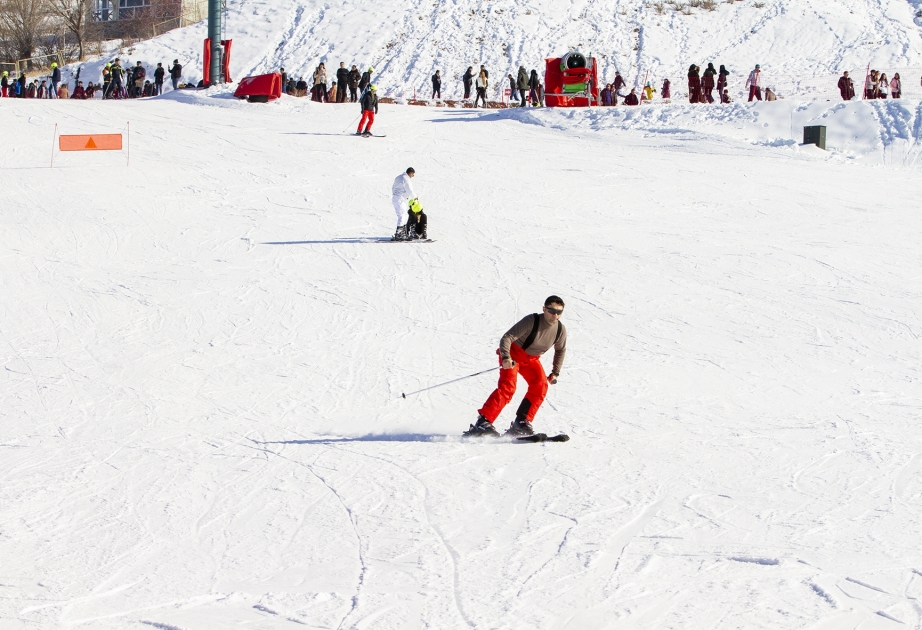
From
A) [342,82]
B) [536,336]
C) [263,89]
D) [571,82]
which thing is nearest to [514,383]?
[536,336]

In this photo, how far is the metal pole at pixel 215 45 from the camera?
103 ft

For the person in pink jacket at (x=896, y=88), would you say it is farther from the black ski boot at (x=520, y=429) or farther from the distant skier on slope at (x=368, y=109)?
the black ski boot at (x=520, y=429)

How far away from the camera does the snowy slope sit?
42062 mm

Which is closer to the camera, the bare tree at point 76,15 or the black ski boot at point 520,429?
the black ski boot at point 520,429

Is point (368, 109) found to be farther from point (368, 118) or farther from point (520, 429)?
point (520, 429)

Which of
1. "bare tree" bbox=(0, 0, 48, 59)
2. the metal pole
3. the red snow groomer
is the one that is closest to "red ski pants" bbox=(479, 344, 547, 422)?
the red snow groomer

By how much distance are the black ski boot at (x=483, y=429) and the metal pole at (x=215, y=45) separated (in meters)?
25.9

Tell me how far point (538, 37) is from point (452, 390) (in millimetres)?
37329

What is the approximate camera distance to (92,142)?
71.1 feet

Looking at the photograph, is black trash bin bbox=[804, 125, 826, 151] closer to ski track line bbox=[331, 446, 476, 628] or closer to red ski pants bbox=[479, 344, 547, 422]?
red ski pants bbox=[479, 344, 547, 422]

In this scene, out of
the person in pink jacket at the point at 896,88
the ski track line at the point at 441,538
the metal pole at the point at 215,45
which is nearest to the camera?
the ski track line at the point at 441,538

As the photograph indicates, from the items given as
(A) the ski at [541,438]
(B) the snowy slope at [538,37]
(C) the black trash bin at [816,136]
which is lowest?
(A) the ski at [541,438]

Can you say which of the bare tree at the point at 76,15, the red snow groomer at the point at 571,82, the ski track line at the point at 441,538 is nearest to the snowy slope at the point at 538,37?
the bare tree at the point at 76,15

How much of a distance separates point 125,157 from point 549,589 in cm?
1899
